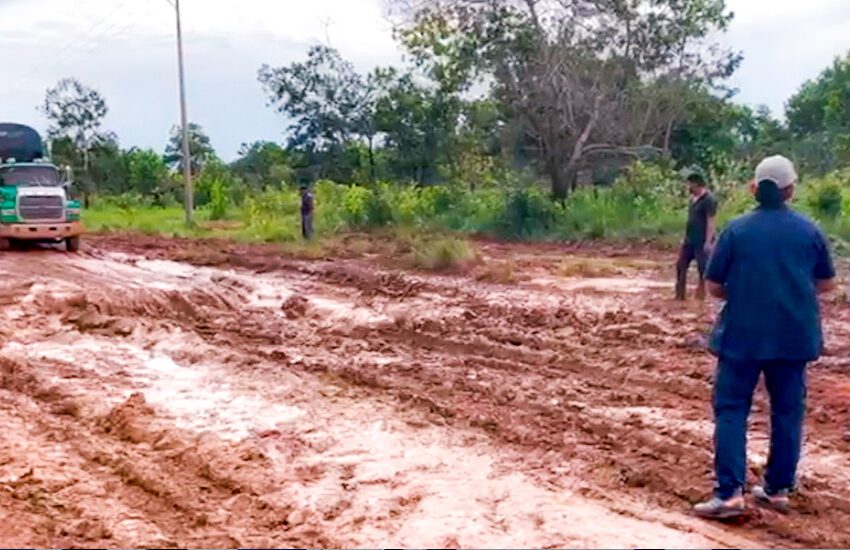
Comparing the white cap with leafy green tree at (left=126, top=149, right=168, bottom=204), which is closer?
the white cap

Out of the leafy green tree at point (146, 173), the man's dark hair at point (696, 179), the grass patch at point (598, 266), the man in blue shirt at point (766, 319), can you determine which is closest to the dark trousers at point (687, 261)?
the man's dark hair at point (696, 179)

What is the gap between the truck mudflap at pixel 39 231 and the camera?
23.0 metres

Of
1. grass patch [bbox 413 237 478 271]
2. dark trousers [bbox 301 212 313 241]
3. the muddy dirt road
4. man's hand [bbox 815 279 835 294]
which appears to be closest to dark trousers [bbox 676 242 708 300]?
the muddy dirt road

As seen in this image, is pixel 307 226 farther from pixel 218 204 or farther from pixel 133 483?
pixel 133 483

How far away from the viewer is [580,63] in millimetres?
30516

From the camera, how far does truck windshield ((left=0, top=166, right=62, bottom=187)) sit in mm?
A: 23378

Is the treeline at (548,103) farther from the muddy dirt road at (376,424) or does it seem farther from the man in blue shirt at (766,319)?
the man in blue shirt at (766,319)

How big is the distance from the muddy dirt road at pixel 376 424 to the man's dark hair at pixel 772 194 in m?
1.68

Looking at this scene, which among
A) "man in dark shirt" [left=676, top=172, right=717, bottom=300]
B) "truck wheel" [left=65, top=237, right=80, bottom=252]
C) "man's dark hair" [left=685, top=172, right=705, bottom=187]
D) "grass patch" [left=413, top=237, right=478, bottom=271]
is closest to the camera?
"man in dark shirt" [left=676, top=172, right=717, bottom=300]

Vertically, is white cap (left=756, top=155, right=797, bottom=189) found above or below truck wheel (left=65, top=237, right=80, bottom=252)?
Answer: above

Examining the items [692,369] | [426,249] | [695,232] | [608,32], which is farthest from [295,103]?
[692,369]

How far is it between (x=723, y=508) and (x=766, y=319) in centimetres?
101

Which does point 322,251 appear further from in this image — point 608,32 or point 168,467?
point 168,467

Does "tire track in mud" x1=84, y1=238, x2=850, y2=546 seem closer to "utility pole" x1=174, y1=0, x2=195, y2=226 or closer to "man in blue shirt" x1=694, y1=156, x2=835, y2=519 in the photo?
"man in blue shirt" x1=694, y1=156, x2=835, y2=519
